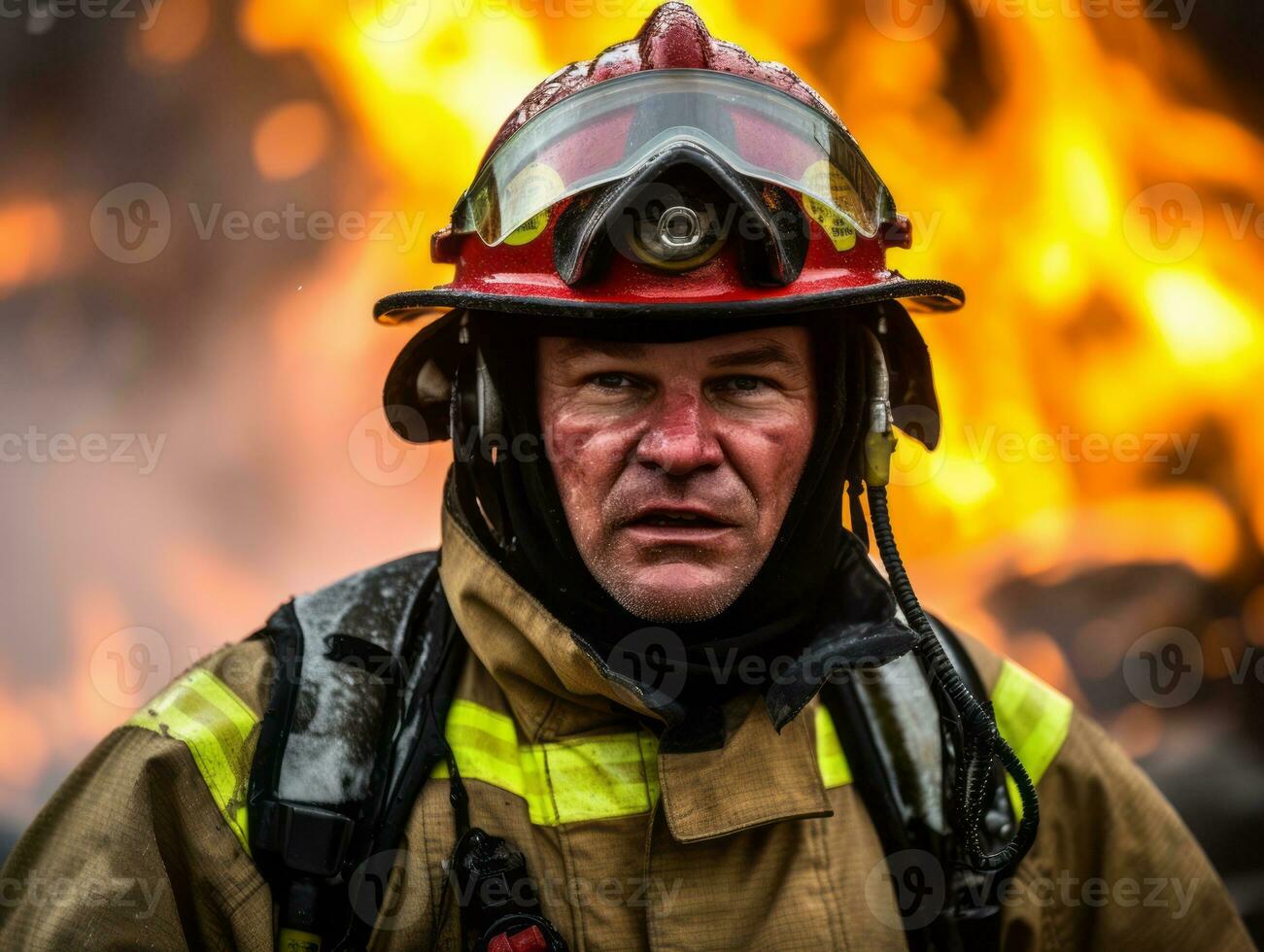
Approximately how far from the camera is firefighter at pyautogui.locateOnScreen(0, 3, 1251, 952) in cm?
226

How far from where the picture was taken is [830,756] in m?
2.64

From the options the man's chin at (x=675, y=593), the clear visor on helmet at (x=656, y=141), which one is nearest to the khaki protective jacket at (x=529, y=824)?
the man's chin at (x=675, y=593)

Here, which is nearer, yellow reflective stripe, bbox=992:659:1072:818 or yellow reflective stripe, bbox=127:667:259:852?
yellow reflective stripe, bbox=127:667:259:852

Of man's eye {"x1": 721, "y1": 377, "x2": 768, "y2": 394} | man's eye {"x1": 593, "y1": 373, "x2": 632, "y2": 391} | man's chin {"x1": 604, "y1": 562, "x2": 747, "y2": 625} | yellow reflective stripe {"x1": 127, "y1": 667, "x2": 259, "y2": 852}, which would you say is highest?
man's eye {"x1": 593, "y1": 373, "x2": 632, "y2": 391}

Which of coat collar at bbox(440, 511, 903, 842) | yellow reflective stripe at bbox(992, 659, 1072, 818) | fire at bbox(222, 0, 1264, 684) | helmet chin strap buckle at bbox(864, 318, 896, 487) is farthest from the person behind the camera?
fire at bbox(222, 0, 1264, 684)

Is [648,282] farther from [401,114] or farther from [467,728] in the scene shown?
[401,114]

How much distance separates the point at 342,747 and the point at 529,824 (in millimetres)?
414

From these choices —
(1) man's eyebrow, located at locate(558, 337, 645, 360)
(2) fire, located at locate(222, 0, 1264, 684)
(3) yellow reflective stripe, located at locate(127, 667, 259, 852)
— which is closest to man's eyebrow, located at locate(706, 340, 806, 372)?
(1) man's eyebrow, located at locate(558, 337, 645, 360)

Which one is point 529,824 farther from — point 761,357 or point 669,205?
point 669,205

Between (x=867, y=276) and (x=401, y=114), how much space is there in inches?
136

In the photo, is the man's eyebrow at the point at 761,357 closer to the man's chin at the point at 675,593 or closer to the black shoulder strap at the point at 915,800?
the man's chin at the point at 675,593

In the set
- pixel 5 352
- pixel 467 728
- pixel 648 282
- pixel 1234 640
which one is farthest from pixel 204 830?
pixel 1234 640

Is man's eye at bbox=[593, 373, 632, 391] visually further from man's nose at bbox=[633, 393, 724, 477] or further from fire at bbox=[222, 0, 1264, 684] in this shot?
fire at bbox=[222, 0, 1264, 684]

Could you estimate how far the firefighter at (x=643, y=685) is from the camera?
2.26m
